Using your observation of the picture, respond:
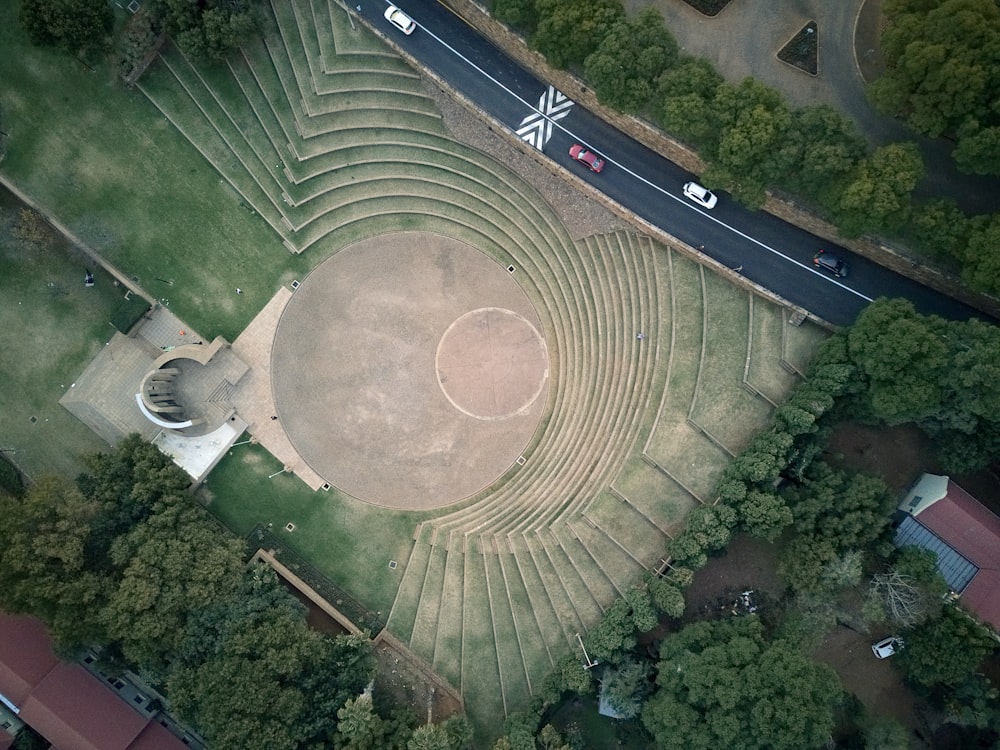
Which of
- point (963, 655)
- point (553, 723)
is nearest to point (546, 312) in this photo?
point (553, 723)

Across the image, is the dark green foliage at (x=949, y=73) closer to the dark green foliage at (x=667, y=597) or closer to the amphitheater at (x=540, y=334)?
the amphitheater at (x=540, y=334)

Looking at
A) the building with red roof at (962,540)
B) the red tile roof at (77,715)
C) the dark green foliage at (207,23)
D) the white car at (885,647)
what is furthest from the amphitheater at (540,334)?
the red tile roof at (77,715)

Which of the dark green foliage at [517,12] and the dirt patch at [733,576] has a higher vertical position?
the dark green foliage at [517,12]

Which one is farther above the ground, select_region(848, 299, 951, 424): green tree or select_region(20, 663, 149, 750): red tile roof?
select_region(848, 299, 951, 424): green tree

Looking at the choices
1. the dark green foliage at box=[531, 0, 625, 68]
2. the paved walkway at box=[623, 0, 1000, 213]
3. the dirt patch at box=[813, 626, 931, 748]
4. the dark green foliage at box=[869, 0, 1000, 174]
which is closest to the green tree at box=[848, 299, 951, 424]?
the paved walkway at box=[623, 0, 1000, 213]

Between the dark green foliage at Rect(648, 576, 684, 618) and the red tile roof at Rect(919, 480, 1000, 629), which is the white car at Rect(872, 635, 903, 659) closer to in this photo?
the red tile roof at Rect(919, 480, 1000, 629)

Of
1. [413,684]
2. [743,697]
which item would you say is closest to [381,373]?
[413,684]
